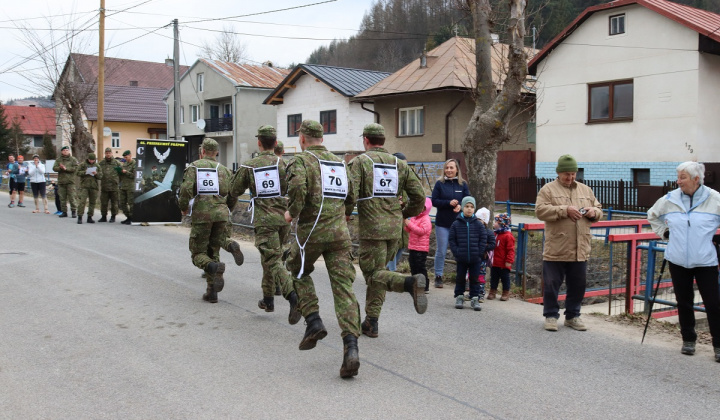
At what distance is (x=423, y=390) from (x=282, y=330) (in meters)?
2.24

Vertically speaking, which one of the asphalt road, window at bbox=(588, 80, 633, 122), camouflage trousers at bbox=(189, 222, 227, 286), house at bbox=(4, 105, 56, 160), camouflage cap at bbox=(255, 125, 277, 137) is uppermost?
house at bbox=(4, 105, 56, 160)

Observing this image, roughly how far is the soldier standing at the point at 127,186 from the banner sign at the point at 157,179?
30 cm

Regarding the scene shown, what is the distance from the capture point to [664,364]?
5973mm

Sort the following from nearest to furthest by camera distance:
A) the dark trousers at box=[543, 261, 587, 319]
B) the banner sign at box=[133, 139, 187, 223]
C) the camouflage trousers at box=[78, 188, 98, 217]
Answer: the dark trousers at box=[543, 261, 587, 319]
the banner sign at box=[133, 139, 187, 223]
the camouflage trousers at box=[78, 188, 98, 217]

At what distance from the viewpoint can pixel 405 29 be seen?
54656 millimetres

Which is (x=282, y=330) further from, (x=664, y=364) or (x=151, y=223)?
(x=151, y=223)

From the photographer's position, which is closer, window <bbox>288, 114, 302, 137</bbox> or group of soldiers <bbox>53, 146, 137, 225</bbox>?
group of soldiers <bbox>53, 146, 137, 225</bbox>

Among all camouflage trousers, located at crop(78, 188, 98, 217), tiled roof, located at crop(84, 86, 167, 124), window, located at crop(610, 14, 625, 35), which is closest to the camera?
camouflage trousers, located at crop(78, 188, 98, 217)

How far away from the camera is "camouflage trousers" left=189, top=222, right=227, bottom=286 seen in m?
8.37

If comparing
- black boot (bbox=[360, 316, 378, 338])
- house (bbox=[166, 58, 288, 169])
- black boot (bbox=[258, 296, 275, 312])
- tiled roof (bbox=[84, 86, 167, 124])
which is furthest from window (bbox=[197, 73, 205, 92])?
black boot (bbox=[360, 316, 378, 338])

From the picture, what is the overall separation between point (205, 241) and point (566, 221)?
4.44 m

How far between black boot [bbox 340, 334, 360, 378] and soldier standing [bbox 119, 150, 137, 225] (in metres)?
13.5

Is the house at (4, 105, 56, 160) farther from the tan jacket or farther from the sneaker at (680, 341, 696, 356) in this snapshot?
the sneaker at (680, 341, 696, 356)

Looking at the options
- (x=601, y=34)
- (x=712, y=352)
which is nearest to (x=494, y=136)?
(x=712, y=352)
